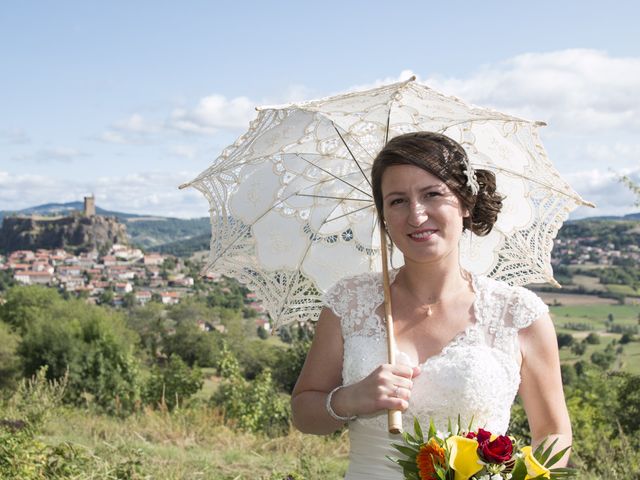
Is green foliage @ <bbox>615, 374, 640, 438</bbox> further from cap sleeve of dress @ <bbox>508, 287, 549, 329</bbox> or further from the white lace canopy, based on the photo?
cap sleeve of dress @ <bbox>508, 287, 549, 329</bbox>

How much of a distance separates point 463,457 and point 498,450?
10 cm

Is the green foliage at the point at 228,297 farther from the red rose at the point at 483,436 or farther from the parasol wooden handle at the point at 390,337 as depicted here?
the red rose at the point at 483,436

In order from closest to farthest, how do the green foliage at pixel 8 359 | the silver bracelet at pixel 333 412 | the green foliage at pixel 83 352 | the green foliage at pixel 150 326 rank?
the silver bracelet at pixel 333 412 < the green foliage at pixel 8 359 < the green foliage at pixel 83 352 < the green foliage at pixel 150 326

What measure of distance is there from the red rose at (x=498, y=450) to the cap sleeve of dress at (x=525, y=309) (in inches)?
25.4

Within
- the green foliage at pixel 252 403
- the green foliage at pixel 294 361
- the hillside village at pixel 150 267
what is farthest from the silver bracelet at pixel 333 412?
the hillside village at pixel 150 267

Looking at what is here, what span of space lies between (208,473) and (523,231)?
10.9 ft

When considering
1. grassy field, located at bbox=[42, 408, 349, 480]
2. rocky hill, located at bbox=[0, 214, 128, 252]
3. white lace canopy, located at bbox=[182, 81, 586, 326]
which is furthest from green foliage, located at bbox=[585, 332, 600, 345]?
rocky hill, located at bbox=[0, 214, 128, 252]

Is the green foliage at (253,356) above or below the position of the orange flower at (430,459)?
below

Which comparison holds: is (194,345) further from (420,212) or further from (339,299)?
(420,212)

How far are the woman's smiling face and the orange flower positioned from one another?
2.13ft

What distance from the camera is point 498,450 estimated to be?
5.19ft

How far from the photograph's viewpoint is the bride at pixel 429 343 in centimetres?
210

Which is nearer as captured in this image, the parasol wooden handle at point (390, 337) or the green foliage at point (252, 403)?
the parasol wooden handle at point (390, 337)

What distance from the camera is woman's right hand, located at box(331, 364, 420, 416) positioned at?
1.97m
